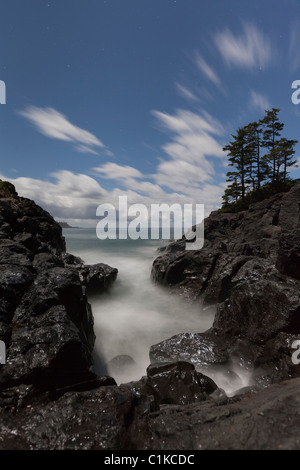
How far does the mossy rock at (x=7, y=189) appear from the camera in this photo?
22519 millimetres

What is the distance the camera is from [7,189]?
24.4 meters

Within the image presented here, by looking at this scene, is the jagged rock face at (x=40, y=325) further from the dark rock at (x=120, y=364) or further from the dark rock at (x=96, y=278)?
the dark rock at (x=96, y=278)

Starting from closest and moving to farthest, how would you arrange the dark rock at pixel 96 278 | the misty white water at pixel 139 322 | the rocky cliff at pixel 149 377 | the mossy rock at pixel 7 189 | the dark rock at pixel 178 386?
the rocky cliff at pixel 149 377 → the dark rock at pixel 178 386 → the misty white water at pixel 139 322 → the dark rock at pixel 96 278 → the mossy rock at pixel 7 189

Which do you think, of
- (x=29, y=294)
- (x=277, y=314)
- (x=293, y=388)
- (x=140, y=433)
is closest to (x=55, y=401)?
(x=140, y=433)

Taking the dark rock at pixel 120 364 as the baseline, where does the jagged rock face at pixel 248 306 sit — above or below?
above

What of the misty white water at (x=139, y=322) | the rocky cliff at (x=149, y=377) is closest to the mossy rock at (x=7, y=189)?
the rocky cliff at (x=149, y=377)

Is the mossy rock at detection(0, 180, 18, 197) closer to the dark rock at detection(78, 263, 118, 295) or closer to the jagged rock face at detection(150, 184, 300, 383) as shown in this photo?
the dark rock at detection(78, 263, 118, 295)

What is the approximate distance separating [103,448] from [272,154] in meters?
41.3

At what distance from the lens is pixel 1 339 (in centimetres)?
582

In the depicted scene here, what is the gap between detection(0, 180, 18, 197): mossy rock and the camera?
22.5 m

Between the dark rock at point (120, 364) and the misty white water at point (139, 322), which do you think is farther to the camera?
the misty white water at point (139, 322)

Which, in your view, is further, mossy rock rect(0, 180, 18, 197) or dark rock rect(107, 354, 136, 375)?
mossy rock rect(0, 180, 18, 197)

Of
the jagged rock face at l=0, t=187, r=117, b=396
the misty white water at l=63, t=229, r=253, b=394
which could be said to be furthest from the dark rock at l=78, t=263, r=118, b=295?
the jagged rock face at l=0, t=187, r=117, b=396

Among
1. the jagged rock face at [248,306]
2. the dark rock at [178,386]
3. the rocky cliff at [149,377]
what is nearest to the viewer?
the rocky cliff at [149,377]
